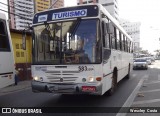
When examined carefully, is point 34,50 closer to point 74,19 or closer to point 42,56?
point 42,56

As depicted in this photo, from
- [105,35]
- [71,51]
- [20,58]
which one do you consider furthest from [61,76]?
[20,58]

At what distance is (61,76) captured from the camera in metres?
8.02

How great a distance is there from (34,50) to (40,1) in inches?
653

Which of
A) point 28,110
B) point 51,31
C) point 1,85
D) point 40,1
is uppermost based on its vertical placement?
point 40,1

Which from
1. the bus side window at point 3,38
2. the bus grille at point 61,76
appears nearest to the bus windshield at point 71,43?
the bus grille at point 61,76

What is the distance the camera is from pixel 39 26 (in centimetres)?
862

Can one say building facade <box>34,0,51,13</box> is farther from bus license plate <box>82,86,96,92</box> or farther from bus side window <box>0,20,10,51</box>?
bus license plate <box>82,86,96,92</box>

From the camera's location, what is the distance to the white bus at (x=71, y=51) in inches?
308

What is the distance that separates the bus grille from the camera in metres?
7.91

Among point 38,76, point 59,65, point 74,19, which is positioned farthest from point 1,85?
point 74,19

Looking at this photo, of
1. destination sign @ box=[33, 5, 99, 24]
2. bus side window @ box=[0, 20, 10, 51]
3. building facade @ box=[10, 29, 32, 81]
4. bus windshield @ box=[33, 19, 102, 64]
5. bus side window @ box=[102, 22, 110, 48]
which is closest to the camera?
bus windshield @ box=[33, 19, 102, 64]

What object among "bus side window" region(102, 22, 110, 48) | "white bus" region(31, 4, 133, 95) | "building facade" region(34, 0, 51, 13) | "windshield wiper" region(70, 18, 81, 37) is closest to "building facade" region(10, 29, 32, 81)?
"building facade" region(34, 0, 51, 13)

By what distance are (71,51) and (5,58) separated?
9.18 feet

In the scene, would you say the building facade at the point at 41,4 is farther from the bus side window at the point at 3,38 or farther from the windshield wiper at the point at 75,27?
the windshield wiper at the point at 75,27
